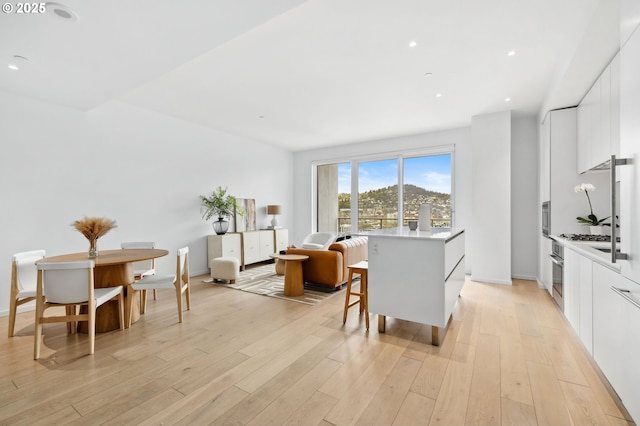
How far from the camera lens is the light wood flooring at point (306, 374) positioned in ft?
5.47

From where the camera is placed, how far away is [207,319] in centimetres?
317

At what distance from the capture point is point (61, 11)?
6.54ft

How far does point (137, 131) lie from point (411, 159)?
17.3 feet

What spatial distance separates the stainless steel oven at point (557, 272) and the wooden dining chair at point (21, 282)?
550cm

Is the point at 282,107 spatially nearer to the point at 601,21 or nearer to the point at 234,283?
the point at 234,283

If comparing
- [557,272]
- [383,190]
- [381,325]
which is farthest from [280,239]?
[557,272]

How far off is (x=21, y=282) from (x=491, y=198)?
6.26 meters

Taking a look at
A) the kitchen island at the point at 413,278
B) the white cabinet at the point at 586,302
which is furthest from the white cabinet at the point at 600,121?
the kitchen island at the point at 413,278

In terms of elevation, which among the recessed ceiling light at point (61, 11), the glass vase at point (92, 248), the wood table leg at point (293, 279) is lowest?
the wood table leg at point (293, 279)

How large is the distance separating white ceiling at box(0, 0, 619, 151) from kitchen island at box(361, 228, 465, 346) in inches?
74.9

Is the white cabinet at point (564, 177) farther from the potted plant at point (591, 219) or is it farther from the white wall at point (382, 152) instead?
the white wall at point (382, 152)

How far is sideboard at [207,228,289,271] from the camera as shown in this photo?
5.38 meters

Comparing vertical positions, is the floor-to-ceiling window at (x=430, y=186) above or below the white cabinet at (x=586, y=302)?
above

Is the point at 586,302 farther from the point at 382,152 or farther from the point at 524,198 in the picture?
the point at 382,152
